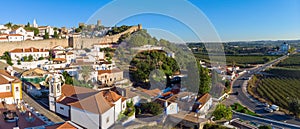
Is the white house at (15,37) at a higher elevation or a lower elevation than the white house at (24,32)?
lower

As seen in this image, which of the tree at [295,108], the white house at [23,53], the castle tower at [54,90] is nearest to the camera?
the castle tower at [54,90]

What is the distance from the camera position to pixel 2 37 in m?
11.3

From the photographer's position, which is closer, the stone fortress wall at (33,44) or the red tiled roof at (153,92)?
the red tiled roof at (153,92)

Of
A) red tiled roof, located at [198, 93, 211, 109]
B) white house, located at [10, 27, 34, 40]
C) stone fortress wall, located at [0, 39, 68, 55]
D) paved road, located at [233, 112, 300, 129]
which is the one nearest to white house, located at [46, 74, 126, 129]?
red tiled roof, located at [198, 93, 211, 109]

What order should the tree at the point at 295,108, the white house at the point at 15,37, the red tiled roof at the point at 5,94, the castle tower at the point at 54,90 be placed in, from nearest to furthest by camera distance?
the castle tower at the point at 54,90 → the red tiled roof at the point at 5,94 → the tree at the point at 295,108 → the white house at the point at 15,37

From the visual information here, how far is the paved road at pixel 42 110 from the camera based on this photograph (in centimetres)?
383

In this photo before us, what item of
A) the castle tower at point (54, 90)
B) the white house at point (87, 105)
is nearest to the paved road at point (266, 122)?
the white house at point (87, 105)

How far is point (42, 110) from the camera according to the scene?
419 cm

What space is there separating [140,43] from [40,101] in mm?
2606

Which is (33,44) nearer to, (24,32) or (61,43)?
(61,43)

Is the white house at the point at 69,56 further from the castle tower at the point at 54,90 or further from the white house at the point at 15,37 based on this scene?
the castle tower at the point at 54,90

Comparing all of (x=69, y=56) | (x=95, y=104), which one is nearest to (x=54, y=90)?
(x=95, y=104)

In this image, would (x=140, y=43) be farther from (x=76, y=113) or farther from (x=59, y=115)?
(x=59, y=115)

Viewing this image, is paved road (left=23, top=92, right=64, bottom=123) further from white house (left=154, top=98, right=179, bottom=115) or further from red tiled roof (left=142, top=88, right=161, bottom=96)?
white house (left=154, top=98, right=179, bottom=115)
